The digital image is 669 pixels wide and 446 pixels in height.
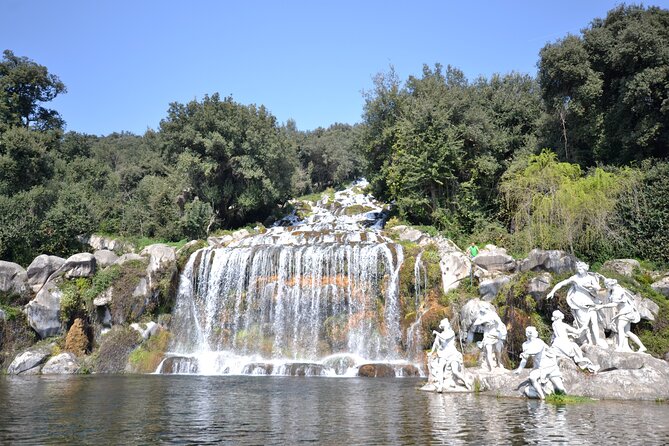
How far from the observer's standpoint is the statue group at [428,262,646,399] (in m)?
13.8

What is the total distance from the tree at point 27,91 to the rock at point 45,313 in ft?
66.5

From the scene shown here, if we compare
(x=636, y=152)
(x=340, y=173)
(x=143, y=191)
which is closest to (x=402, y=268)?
(x=636, y=152)

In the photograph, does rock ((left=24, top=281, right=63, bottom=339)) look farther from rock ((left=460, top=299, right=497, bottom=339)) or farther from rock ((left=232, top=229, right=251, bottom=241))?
rock ((left=460, top=299, right=497, bottom=339))

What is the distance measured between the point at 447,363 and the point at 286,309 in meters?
12.2

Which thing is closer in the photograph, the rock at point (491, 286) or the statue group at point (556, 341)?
the statue group at point (556, 341)

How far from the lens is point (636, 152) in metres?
27.6

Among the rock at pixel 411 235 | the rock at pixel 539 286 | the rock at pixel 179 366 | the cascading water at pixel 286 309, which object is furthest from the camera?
the rock at pixel 411 235

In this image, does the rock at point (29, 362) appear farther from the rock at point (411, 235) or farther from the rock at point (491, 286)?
the rock at point (491, 286)

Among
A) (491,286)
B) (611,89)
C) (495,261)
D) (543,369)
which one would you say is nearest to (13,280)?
(491,286)

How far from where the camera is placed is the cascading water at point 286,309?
2475 cm

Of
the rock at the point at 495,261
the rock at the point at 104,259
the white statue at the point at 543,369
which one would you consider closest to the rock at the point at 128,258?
the rock at the point at 104,259

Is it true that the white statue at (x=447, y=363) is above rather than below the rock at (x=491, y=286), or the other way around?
below

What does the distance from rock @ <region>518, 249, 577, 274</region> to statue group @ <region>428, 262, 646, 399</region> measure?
3589mm

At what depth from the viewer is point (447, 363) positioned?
622 inches
